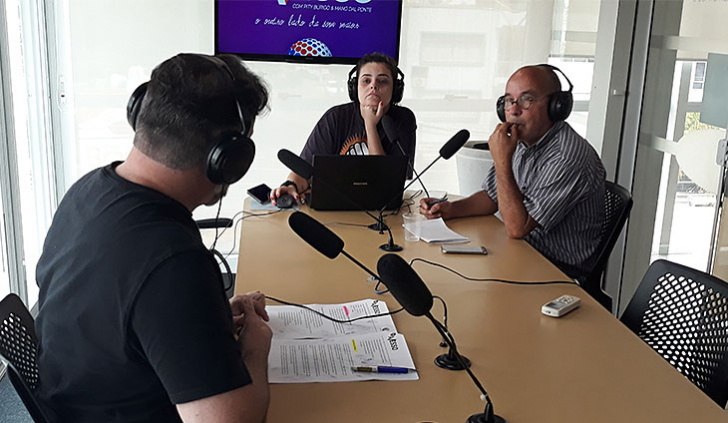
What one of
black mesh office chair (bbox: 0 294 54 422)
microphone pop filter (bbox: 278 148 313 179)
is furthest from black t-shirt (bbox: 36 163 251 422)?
microphone pop filter (bbox: 278 148 313 179)

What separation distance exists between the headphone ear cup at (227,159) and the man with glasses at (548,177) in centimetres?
147

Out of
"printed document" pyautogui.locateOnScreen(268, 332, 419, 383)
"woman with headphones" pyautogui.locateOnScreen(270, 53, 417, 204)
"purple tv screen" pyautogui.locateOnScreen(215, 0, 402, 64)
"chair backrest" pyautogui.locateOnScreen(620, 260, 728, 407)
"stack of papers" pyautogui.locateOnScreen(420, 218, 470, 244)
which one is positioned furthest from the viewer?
"purple tv screen" pyautogui.locateOnScreen(215, 0, 402, 64)

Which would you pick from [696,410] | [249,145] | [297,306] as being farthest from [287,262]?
[696,410]

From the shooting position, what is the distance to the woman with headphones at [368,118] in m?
3.05

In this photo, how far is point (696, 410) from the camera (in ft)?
4.35

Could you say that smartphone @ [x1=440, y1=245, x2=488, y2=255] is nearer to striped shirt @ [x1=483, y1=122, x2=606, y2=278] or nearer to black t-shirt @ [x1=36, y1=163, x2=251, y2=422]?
striped shirt @ [x1=483, y1=122, x2=606, y2=278]

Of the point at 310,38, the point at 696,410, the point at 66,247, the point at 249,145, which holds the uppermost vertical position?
the point at 310,38

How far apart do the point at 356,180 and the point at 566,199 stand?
74 cm

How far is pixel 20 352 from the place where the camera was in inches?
54.6

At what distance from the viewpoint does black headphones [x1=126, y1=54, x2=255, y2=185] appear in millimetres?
1172

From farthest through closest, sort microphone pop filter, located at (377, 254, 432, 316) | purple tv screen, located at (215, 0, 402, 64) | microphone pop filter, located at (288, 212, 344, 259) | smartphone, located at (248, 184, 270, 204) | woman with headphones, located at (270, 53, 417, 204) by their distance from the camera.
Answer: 1. purple tv screen, located at (215, 0, 402, 64)
2. woman with headphones, located at (270, 53, 417, 204)
3. smartphone, located at (248, 184, 270, 204)
4. microphone pop filter, located at (288, 212, 344, 259)
5. microphone pop filter, located at (377, 254, 432, 316)

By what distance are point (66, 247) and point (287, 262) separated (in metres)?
0.97

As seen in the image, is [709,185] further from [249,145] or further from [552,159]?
[249,145]

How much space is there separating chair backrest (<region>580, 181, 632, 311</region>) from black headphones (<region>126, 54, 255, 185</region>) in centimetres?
165
